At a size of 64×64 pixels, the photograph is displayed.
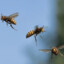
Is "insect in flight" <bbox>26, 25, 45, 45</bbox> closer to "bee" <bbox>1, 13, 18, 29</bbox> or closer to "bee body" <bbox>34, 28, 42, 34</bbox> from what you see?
"bee body" <bbox>34, 28, 42, 34</bbox>

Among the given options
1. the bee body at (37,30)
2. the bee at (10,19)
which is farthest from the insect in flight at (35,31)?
the bee at (10,19)

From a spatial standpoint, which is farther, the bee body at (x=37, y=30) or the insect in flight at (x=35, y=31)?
the bee body at (x=37, y=30)

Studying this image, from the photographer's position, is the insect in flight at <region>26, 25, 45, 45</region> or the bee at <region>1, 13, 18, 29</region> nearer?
the insect in flight at <region>26, 25, 45, 45</region>

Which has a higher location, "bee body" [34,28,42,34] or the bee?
the bee

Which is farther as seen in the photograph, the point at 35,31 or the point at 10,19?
the point at 10,19

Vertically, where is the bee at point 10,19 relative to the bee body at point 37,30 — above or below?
above

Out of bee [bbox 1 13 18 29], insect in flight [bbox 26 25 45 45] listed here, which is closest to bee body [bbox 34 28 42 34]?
insect in flight [bbox 26 25 45 45]

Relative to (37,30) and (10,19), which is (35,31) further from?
(10,19)

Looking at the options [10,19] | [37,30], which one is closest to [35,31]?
[37,30]

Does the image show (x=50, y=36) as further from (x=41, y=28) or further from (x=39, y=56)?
(x=41, y=28)

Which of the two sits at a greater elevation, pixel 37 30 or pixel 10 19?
pixel 10 19

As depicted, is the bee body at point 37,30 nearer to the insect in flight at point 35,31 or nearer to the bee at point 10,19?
the insect in flight at point 35,31

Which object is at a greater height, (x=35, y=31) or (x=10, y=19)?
(x=10, y=19)
